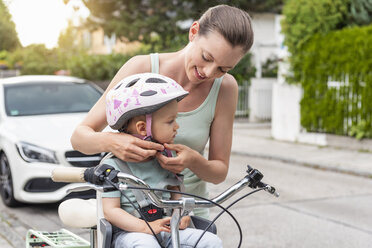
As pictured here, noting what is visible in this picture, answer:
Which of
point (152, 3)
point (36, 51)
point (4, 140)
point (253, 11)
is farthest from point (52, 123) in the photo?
point (36, 51)

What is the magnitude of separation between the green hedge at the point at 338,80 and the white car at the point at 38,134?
6120 millimetres

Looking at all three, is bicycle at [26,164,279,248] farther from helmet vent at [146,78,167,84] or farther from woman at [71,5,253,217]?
helmet vent at [146,78,167,84]

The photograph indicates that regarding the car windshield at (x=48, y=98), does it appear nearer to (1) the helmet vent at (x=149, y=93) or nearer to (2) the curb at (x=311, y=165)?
(2) the curb at (x=311, y=165)

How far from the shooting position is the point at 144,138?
2223 mm

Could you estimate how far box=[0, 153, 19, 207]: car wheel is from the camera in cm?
664

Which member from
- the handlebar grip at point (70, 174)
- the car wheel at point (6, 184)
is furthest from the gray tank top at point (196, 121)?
the car wheel at point (6, 184)

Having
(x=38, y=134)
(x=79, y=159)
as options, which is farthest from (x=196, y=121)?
(x=38, y=134)

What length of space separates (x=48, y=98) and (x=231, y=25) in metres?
5.81

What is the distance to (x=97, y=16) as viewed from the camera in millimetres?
22125

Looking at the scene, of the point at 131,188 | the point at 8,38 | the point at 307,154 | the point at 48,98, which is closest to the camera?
the point at 131,188

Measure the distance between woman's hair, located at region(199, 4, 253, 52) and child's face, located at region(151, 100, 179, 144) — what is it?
35cm

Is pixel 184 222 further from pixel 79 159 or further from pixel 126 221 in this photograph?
pixel 79 159

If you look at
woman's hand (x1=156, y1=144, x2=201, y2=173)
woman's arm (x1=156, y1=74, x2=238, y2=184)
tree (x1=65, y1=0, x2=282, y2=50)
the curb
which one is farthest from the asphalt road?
tree (x1=65, y1=0, x2=282, y2=50)

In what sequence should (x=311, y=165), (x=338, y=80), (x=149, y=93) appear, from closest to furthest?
1. (x=149, y=93)
2. (x=311, y=165)
3. (x=338, y=80)
